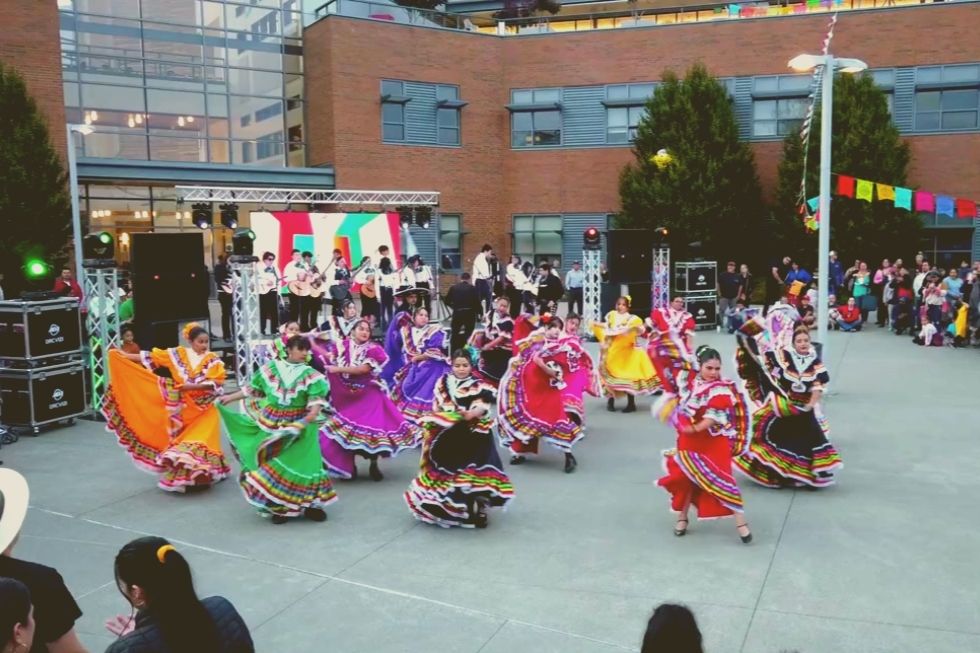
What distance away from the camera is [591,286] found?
20.5m

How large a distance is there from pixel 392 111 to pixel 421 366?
67.8ft

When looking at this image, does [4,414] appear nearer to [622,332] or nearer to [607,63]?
[622,332]

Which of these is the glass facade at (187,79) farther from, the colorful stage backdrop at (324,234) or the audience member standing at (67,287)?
the audience member standing at (67,287)

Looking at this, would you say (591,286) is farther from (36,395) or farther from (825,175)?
(36,395)

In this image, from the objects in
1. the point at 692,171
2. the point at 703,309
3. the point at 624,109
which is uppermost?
the point at 624,109

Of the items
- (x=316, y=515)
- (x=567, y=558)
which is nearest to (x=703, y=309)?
(x=316, y=515)

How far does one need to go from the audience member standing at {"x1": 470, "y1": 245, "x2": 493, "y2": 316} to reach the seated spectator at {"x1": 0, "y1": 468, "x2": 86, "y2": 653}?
18934mm

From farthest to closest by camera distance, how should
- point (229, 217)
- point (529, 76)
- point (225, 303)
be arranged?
point (529, 76)
point (229, 217)
point (225, 303)

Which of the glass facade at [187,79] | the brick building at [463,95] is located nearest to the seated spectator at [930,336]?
the brick building at [463,95]

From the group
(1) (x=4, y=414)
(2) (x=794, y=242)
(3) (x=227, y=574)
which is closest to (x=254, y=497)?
(3) (x=227, y=574)

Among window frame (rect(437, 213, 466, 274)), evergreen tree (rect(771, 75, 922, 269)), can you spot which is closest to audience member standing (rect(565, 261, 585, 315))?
evergreen tree (rect(771, 75, 922, 269))

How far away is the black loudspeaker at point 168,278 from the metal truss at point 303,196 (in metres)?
9.00

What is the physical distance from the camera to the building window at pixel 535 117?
30625 mm

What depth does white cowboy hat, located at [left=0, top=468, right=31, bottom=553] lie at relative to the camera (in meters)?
3.04
